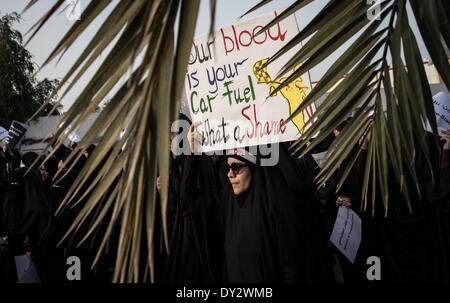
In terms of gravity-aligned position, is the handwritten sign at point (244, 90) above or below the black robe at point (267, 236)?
above

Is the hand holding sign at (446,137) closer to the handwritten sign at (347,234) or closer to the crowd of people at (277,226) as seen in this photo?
the crowd of people at (277,226)

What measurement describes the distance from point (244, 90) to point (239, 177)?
0.65 meters

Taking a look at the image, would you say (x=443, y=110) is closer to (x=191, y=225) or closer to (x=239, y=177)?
(x=239, y=177)

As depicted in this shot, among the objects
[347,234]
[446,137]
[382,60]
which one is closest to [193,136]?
[347,234]

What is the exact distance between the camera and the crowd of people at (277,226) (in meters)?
3.44

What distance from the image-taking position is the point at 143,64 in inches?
27.9

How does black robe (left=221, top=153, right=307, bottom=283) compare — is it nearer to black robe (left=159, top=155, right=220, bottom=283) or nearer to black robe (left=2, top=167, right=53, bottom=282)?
black robe (left=159, top=155, right=220, bottom=283)

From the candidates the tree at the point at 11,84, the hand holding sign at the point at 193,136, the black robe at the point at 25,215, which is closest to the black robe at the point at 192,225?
the hand holding sign at the point at 193,136

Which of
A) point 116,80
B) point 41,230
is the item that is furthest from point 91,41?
point 41,230

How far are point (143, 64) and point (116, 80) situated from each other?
71 mm

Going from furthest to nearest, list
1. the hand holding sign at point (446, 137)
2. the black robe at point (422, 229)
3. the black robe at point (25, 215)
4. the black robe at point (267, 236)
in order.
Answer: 1. the black robe at point (25, 215)
2. the black robe at point (422, 229)
3. the hand holding sign at point (446, 137)
4. the black robe at point (267, 236)

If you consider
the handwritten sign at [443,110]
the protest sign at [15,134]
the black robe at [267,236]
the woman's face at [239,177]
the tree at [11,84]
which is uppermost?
the tree at [11,84]

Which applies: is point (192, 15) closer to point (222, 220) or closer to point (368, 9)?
point (368, 9)

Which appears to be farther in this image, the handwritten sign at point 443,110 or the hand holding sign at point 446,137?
the handwritten sign at point 443,110
